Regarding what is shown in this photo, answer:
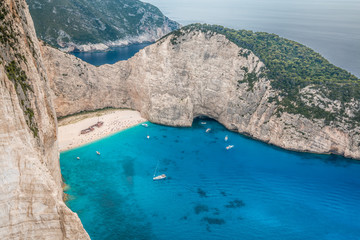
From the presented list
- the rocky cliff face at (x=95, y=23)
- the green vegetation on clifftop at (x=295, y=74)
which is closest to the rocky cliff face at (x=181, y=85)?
the green vegetation on clifftop at (x=295, y=74)

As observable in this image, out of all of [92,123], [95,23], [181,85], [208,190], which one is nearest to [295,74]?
[181,85]

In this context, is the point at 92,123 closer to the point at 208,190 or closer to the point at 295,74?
the point at 208,190

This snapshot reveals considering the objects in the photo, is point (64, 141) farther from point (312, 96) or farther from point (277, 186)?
point (312, 96)

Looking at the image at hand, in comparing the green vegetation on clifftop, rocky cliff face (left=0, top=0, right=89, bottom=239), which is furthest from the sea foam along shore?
rocky cliff face (left=0, top=0, right=89, bottom=239)

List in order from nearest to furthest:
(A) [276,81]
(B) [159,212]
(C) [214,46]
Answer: (B) [159,212] < (A) [276,81] < (C) [214,46]

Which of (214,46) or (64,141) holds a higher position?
(214,46)

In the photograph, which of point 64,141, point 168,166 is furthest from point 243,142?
point 64,141

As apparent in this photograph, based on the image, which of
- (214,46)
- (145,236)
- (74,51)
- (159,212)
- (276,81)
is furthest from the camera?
(74,51)

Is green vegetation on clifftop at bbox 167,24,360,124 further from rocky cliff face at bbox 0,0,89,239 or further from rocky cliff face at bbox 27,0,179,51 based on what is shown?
rocky cliff face at bbox 27,0,179,51
